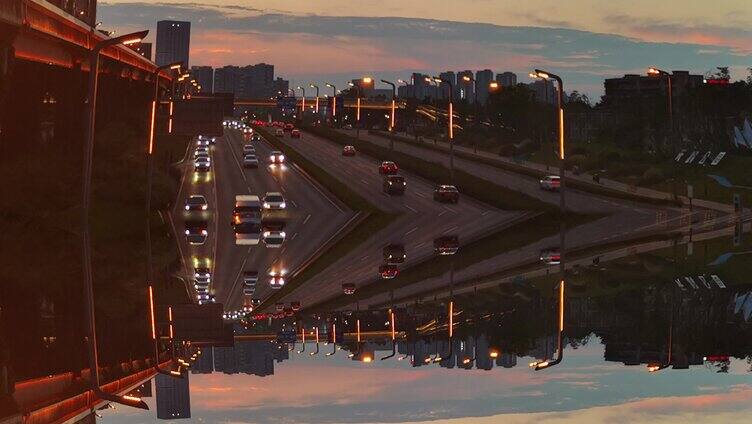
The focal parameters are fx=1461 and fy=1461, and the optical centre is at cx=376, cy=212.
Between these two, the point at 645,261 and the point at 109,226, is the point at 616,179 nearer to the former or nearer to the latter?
the point at 109,226

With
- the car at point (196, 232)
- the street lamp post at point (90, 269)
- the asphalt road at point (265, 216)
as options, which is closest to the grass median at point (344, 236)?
the asphalt road at point (265, 216)

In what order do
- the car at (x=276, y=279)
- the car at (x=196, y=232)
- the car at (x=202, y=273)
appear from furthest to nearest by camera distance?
the car at (x=196, y=232)
the car at (x=202, y=273)
the car at (x=276, y=279)

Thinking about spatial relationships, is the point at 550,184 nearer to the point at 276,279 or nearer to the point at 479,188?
the point at 479,188

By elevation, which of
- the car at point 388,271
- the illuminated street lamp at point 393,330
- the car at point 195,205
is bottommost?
the car at point 195,205

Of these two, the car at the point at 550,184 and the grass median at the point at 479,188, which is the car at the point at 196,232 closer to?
the grass median at the point at 479,188

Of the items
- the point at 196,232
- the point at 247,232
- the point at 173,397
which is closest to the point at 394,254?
the point at 196,232

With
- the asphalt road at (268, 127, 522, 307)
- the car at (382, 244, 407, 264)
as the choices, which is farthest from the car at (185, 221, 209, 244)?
the car at (382, 244, 407, 264)
